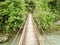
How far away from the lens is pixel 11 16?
776 inches

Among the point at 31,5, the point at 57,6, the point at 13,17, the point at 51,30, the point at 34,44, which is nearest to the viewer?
the point at 34,44

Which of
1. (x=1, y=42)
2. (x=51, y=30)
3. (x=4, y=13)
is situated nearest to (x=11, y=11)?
(x=4, y=13)

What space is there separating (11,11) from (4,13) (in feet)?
2.92

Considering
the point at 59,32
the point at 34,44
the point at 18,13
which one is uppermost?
the point at 18,13

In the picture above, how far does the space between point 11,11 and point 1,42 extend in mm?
4016

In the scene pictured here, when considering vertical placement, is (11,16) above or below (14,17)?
above

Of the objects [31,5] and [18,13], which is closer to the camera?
[18,13]

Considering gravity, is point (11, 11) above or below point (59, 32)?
above

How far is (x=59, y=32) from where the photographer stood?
963 inches

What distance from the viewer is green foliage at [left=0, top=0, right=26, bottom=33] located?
64.0 feet

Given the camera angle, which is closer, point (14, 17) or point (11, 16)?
point (14, 17)

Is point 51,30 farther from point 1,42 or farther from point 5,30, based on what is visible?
point 1,42

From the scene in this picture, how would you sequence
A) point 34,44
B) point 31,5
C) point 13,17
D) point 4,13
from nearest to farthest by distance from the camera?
point 34,44
point 13,17
point 4,13
point 31,5

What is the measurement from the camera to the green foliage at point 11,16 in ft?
64.0
